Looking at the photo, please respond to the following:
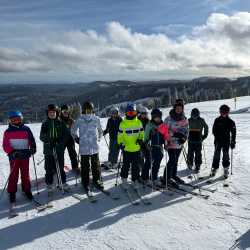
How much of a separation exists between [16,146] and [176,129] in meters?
3.75

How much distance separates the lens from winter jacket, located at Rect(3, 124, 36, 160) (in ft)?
21.0

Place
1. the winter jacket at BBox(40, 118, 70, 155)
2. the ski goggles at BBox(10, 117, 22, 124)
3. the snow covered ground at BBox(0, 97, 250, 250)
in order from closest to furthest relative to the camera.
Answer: the snow covered ground at BBox(0, 97, 250, 250) < the ski goggles at BBox(10, 117, 22, 124) < the winter jacket at BBox(40, 118, 70, 155)

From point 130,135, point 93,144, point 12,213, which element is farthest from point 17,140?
point 130,135

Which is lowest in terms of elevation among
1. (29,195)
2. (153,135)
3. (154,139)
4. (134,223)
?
(134,223)

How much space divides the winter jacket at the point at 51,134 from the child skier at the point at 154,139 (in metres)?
1.98

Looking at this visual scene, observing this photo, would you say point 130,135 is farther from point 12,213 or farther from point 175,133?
point 12,213

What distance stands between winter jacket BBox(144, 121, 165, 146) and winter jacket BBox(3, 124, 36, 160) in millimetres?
2646

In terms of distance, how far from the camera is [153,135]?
722cm

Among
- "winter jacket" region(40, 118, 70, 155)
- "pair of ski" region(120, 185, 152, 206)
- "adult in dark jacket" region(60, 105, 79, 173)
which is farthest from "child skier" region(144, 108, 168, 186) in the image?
"adult in dark jacket" region(60, 105, 79, 173)

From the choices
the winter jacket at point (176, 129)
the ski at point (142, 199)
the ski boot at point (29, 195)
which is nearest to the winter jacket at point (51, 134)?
the ski boot at point (29, 195)

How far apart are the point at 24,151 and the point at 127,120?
7.83ft

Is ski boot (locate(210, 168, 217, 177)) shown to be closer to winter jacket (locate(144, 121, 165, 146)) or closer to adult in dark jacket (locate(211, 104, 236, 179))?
adult in dark jacket (locate(211, 104, 236, 179))

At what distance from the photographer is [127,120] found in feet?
22.6

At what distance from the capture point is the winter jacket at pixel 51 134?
6.85m
